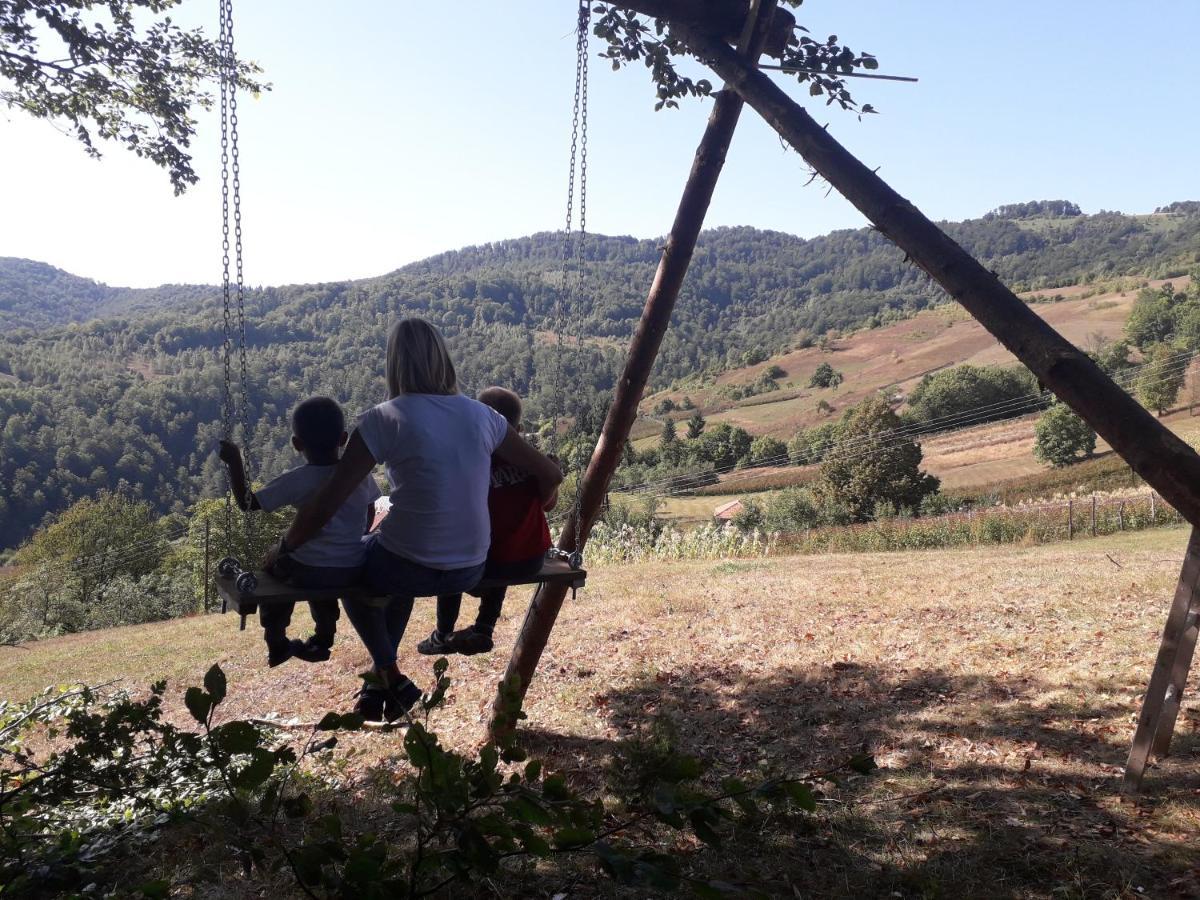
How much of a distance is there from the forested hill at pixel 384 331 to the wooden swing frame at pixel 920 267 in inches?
1866

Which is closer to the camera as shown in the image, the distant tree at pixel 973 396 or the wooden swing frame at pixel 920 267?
the wooden swing frame at pixel 920 267

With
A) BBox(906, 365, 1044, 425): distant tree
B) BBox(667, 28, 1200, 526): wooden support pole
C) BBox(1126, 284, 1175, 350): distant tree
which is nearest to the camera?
BBox(667, 28, 1200, 526): wooden support pole

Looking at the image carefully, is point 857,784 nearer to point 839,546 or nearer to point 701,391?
point 839,546

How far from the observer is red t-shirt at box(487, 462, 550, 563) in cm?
371

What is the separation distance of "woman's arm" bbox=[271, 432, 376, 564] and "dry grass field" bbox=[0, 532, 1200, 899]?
4.37 ft

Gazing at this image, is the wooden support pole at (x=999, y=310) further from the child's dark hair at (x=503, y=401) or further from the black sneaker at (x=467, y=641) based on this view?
the black sneaker at (x=467, y=641)

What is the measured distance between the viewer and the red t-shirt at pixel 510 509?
371 centimetres

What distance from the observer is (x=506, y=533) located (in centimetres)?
371

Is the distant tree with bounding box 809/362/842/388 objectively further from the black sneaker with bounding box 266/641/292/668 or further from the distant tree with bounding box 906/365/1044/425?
the black sneaker with bounding box 266/641/292/668

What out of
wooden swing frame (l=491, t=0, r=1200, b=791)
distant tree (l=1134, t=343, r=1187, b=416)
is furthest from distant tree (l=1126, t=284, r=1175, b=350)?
wooden swing frame (l=491, t=0, r=1200, b=791)

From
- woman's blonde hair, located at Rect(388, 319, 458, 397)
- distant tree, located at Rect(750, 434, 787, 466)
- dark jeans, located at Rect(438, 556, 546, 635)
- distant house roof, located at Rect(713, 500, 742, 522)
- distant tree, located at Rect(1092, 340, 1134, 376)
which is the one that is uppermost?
distant tree, located at Rect(1092, 340, 1134, 376)

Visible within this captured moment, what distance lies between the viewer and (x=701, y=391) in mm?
106688

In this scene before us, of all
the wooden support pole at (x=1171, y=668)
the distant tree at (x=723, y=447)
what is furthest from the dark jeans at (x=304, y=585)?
the distant tree at (x=723, y=447)

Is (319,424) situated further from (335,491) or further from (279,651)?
(279,651)
